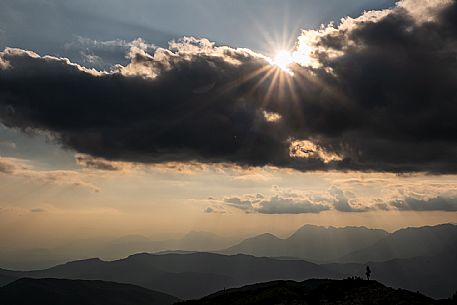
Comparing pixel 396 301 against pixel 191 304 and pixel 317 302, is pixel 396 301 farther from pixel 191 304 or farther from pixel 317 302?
pixel 191 304

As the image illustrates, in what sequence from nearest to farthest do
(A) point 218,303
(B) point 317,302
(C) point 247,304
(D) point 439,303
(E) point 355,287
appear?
(D) point 439,303
(B) point 317,302
(E) point 355,287
(C) point 247,304
(A) point 218,303

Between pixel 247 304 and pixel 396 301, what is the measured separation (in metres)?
40.1

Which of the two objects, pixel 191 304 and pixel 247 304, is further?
pixel 191 304

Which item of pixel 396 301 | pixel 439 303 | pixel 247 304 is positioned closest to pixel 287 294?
pixel 247 304

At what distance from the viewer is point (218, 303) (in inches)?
5330

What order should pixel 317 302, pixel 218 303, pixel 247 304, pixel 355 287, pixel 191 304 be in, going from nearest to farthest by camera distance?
pixel 317 302 → pixel 355 287 → pixel 247 304 → pixel 218 303 → pixel 191 304

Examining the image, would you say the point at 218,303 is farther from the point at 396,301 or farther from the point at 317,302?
the point at 396,301

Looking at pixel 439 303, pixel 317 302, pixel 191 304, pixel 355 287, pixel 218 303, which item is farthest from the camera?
pixel 191 304

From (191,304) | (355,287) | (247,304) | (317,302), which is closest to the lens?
(317,302)

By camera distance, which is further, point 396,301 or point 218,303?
point 218,303

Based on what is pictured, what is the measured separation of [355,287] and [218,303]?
4689 centimetres

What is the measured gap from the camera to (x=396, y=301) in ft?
283

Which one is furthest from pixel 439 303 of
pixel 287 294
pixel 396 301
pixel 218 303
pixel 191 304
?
pixel 191 304

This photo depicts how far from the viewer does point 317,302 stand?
317ft
